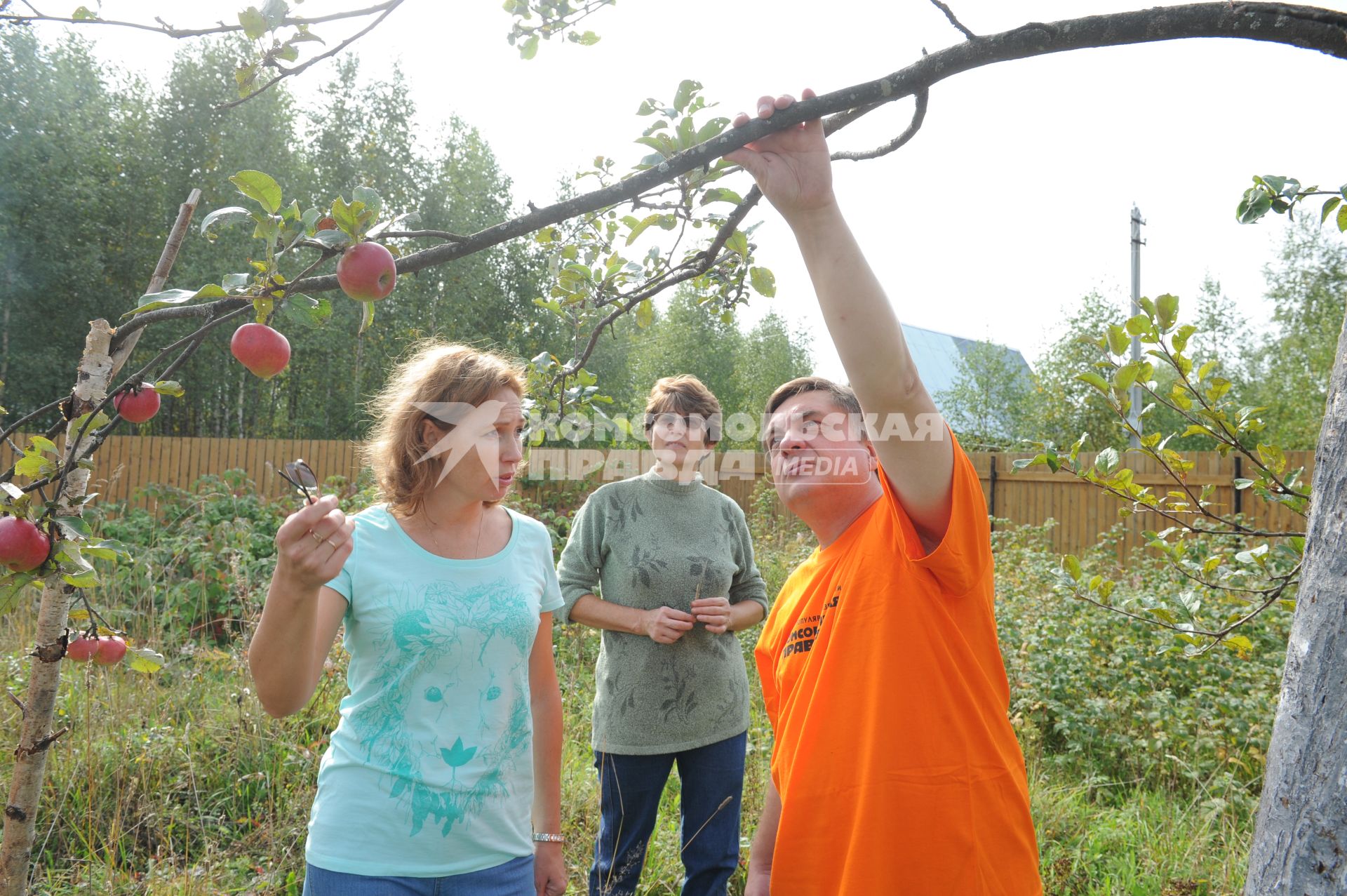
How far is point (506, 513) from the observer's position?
1986 mm

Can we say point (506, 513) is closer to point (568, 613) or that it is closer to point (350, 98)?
point (568, 613)

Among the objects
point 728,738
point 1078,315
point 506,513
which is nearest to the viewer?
point 506,513

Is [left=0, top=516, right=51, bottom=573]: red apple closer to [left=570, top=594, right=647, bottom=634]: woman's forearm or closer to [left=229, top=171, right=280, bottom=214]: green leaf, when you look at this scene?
[left=229, top=171, right=280, bottom=214]: green leaf

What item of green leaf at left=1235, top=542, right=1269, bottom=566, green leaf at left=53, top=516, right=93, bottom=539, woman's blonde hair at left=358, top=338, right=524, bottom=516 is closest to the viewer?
green leaf at left=53, top=516, right=93, bottom=539

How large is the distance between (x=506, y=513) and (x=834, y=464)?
2.66 feet

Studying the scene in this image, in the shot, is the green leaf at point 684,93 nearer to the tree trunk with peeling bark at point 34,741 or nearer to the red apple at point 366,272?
the red apple at point 366,272

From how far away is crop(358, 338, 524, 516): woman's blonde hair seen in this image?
1794 millimetres

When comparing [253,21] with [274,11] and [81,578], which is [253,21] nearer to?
[274,11]

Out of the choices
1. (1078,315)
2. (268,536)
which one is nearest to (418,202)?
(268,536)

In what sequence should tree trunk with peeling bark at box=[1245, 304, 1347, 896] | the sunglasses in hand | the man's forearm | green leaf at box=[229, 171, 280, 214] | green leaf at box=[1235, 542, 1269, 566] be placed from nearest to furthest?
tree trunk with peeling bark at box=[1245, 304, 1347, 896] < green leaf at box=[229, 171, 280, 214] < the sunglasses in hand < the man's forearm < green leaf at box=[1235, 542, 1269, 566]

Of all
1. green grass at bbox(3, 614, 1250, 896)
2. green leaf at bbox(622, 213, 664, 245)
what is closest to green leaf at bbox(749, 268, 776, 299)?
green leaf at bbox(622, 213, 664, 245)

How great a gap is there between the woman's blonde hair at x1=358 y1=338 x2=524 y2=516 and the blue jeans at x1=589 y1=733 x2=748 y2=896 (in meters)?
1.16

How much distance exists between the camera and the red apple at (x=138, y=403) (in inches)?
42.5

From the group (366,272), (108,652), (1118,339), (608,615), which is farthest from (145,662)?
(1118,339)
